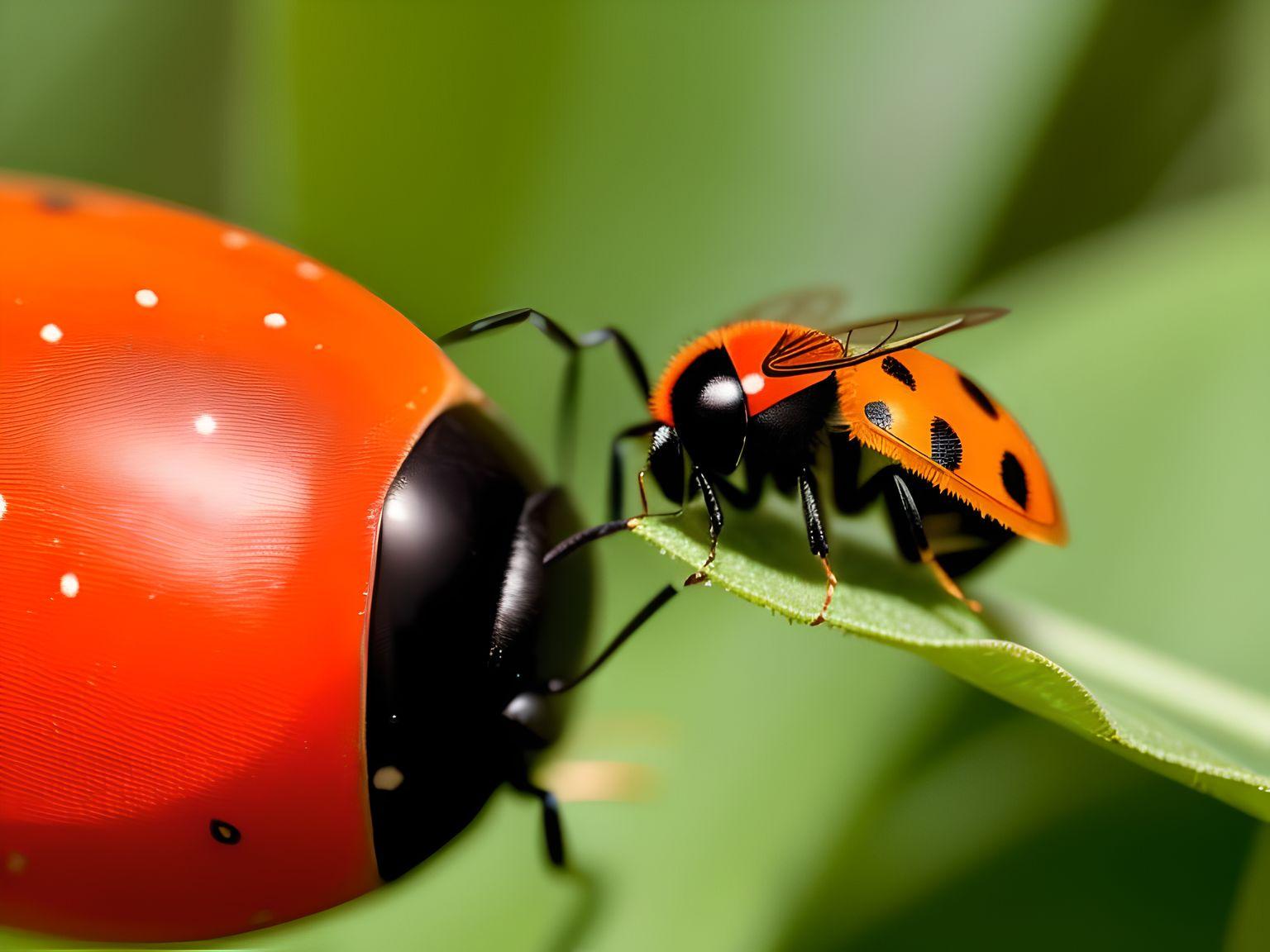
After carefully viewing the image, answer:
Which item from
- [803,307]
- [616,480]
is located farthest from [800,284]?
[616,480]

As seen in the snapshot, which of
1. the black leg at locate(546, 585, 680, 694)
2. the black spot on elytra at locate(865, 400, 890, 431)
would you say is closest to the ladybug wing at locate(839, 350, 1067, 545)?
the black spot on elytra at locate(865, 400, 890, 431)

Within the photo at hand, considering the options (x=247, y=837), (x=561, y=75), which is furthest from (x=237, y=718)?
(x=561, y=75)

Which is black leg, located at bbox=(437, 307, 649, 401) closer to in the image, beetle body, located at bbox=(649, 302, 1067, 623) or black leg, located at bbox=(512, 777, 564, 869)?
beetle body, located at bbox=(649, 302, 1067, 623)

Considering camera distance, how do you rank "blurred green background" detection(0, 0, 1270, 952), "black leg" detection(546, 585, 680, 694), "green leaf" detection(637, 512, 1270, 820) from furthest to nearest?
1. "blurred green background" detection(0, 0, 1270, 952)
2. "black leg" detection(546, 585, 680, 694)
3. "green leaf" detection(637, 512, 1270, 820)

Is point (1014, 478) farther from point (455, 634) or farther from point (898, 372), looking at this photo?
point (455, 634)

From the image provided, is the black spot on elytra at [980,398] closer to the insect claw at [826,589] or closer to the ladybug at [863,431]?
the ladybug at [863,431]
